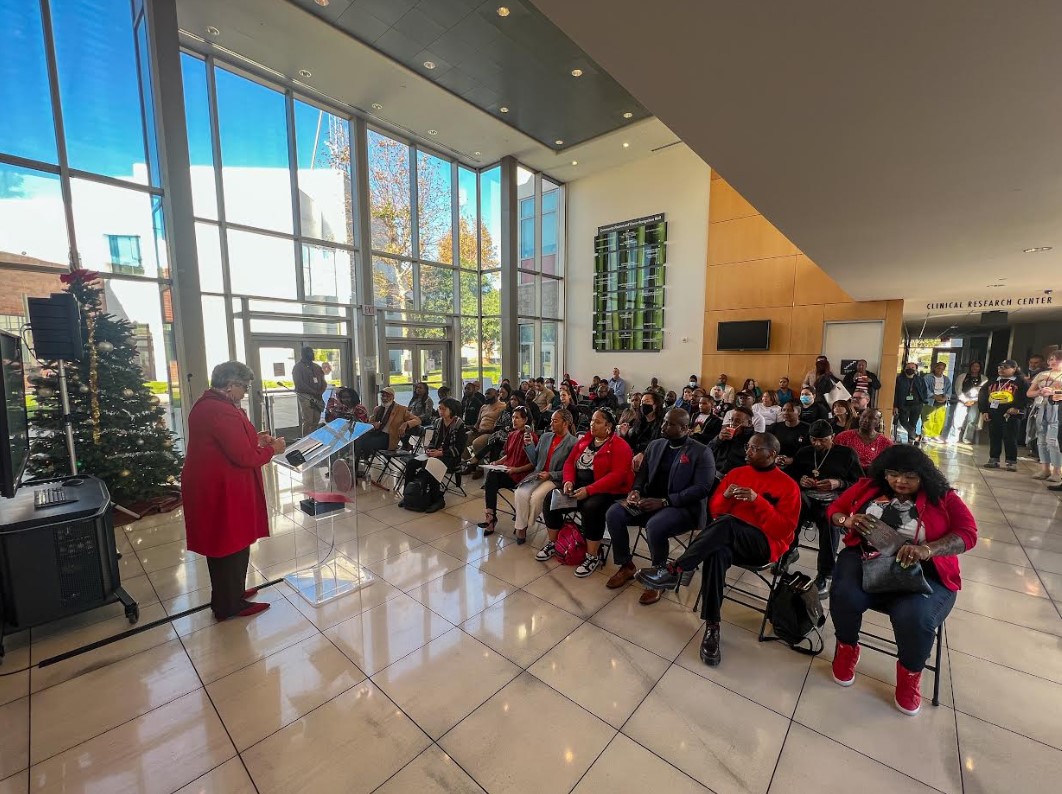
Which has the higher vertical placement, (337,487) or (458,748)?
(337,487)

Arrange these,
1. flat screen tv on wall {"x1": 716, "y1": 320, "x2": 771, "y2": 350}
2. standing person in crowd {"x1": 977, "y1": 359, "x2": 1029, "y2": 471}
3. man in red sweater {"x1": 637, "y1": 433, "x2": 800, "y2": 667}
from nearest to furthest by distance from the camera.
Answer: man in red sweater {"x1": 637, "y1": 433, "x2": 800, "y2": 667}, standing person in crowd {"x1": 977, "y1": 359, "x2": 1029, "y2": 471}, flat screen tv on wall {"x1": 716, "y1": 320, "x2": 771, "y2": 350}

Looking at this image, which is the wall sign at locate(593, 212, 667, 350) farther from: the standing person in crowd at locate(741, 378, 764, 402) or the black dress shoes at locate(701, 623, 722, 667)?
the black dress shoes at locate(701, 623, 722, 667)

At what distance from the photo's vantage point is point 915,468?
2104mm

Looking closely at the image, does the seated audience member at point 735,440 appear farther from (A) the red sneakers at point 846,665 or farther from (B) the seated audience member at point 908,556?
(A) the red sneakers at point 846,665

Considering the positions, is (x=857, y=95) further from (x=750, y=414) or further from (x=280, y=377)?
(x=280, y=377)

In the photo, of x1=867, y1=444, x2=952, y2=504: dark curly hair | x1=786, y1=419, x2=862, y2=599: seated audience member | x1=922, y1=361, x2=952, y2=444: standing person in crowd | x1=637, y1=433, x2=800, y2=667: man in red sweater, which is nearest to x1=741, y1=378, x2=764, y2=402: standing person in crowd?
x1=922, y1=361, x2=952, y2=444: standing person in crowd

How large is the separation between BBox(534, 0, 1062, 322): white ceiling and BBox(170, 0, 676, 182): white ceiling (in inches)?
250

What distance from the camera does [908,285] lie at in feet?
20.1

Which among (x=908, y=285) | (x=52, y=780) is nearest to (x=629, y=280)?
(x=908, y=285)

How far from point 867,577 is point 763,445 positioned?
818mm

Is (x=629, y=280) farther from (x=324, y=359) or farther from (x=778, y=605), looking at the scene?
(x=778, y=605)

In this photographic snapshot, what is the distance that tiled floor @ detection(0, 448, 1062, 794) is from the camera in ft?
5.54

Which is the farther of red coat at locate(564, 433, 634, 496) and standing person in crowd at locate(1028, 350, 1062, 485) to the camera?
standing person in crowd at locate(1028, 350, 1062, 485)

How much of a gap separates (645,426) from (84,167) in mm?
7210
